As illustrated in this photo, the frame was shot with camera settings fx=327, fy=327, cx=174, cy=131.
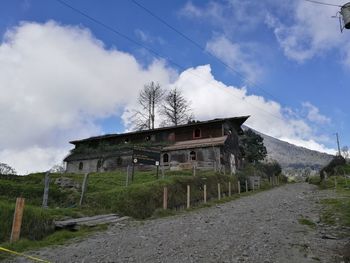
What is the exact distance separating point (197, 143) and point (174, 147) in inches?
113

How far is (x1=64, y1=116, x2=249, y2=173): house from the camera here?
36.2m

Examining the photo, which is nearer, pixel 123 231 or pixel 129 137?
pixel 123 231

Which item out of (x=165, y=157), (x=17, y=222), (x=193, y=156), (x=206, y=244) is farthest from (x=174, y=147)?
(x=206, y=244)

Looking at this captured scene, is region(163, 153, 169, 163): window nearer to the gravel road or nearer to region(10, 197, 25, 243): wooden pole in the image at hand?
the gravel road

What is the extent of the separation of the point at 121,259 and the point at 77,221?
17.3 ft

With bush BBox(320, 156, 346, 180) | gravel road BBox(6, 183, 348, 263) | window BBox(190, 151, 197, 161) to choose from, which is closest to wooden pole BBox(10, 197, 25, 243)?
gravel road BBox(6, 183, 348, 263)

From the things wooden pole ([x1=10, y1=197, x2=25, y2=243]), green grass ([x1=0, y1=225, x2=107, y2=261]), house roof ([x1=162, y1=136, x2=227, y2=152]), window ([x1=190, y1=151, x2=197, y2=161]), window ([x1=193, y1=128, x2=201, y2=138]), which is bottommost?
green grass ([x1=0, y1=225, x2=107, y2=261])

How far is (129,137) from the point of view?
4444 cm

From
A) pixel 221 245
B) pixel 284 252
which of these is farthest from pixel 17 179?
pixel 284 252

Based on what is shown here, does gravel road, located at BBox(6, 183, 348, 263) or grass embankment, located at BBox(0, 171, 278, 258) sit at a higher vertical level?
grass embankment, located at BBox(0, 171, 278, 258)

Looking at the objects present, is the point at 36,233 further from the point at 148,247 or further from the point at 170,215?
the point at 170,215

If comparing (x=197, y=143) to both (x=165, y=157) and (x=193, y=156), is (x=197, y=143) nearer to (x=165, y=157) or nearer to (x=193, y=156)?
(x=193, y=156)

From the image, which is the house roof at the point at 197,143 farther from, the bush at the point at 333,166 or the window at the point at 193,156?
the bush at the point at 333,166

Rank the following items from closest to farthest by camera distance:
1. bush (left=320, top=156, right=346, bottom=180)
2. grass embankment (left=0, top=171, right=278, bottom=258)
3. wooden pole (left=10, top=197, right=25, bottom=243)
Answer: wooden pole (left=10, top=197, right=25, bottom=243) < grass embankment (left=0, top=171, right=278, bottom=258) < bush (left=320, top=156, right=346, bottom=180)
